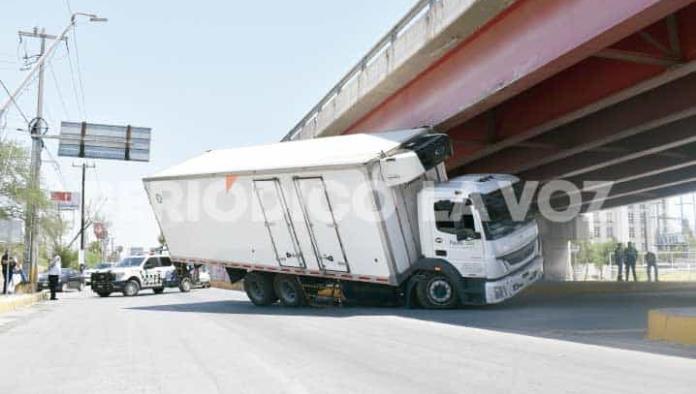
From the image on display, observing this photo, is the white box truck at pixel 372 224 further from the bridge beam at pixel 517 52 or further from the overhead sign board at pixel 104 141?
the overhead sign board at pixel 104 141

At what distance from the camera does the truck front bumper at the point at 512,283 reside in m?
14.9

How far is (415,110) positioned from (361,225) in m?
4.76

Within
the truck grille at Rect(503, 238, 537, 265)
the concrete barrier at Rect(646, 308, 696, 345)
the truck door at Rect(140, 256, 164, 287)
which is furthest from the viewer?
the truck door at Rect(140, 256, 164, 287)

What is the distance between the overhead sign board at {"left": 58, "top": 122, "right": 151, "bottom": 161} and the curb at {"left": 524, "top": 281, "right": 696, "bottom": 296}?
17.3 m

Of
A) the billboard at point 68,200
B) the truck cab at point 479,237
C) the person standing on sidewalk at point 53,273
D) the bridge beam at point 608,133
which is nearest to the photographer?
the truck cab at point 479,237

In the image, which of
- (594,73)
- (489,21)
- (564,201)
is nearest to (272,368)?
(489,21)

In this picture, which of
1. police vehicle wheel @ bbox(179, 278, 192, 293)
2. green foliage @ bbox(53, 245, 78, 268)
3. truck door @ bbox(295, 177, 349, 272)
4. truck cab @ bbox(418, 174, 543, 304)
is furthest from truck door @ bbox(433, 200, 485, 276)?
green foliage @ bbox(53, 245, 78, 268)

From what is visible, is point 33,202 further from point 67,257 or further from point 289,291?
point 67,257

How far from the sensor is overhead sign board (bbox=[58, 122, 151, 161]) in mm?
28938

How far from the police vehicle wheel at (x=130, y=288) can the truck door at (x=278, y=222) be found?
476 inches

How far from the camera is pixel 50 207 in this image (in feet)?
93.3

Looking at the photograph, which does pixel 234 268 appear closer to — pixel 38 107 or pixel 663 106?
pixel 663 106

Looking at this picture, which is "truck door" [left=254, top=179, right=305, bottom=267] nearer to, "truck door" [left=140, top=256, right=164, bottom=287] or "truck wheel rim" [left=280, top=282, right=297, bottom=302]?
"truck wheel rim" [left=280, top=282, right=297, bottom=302]

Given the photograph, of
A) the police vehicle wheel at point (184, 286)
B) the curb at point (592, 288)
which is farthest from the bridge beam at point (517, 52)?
the police vehicle wheel at point (184, 286)
